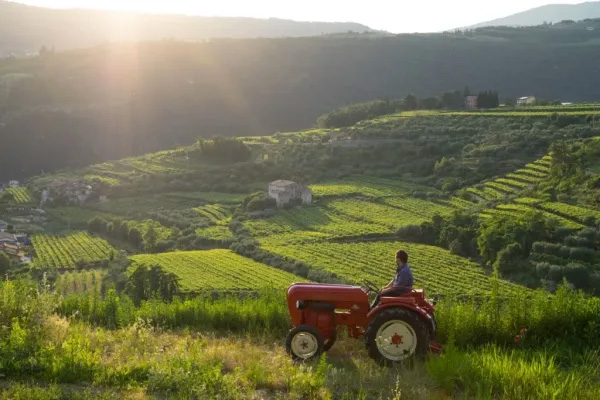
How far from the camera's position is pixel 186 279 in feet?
116

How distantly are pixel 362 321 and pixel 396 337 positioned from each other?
2.08ft

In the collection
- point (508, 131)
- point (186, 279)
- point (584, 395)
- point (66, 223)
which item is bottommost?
point (66, 223)

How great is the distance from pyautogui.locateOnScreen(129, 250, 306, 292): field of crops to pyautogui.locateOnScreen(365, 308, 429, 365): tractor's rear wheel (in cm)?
2545

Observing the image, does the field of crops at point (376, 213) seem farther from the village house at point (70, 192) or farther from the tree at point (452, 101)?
the tree at point (452, 101)

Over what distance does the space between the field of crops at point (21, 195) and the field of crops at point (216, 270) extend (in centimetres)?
3402

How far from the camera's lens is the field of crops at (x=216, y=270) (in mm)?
33812

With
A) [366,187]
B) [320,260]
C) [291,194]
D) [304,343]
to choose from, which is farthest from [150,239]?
[304,343]

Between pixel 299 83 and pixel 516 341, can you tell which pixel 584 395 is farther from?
pixel 299 83

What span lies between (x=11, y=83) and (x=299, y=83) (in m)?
63.2

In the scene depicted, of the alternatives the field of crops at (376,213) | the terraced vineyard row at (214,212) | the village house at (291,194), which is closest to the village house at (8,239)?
the terraced vineyard row at (214,212)

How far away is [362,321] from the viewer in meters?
6.80

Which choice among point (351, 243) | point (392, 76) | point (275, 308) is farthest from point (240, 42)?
point (275, 308)

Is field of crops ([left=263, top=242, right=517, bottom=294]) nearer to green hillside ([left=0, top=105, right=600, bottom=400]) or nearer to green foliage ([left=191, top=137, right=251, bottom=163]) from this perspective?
green hillside ([left=0, top=105, right=600, bottom=400])

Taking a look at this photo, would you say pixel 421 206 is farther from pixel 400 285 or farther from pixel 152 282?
pixel 400 285
